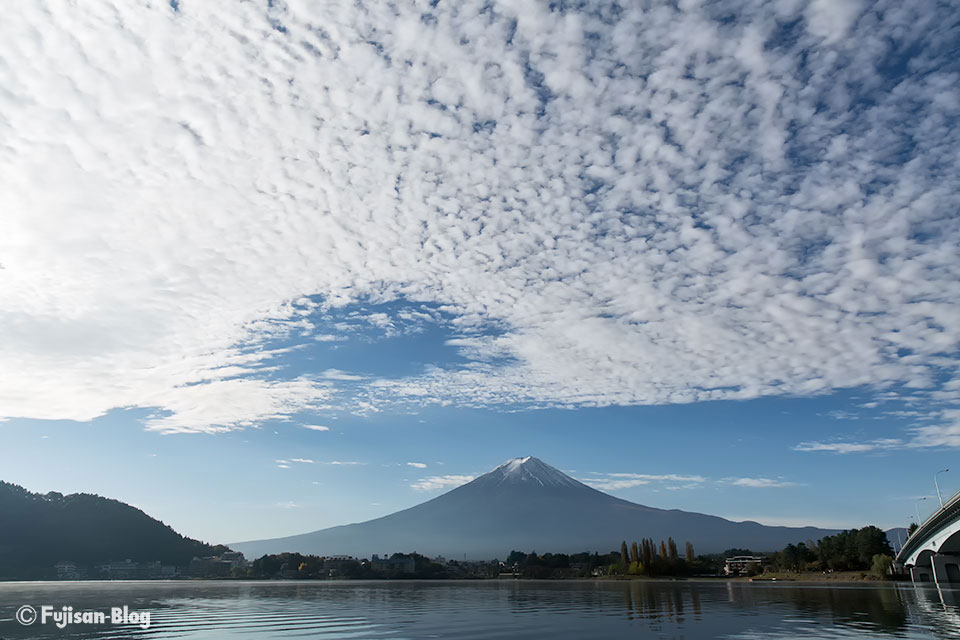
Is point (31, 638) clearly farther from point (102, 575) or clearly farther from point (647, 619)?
point (102, 575)

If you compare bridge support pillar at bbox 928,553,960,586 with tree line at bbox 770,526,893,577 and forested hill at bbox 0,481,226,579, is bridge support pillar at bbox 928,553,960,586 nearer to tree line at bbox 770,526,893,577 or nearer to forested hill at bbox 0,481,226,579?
tree line at bbox 770,526,893,577

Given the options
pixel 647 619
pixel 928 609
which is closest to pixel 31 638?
pixel 647 619

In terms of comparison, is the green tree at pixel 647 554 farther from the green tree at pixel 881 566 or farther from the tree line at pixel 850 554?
the green tree at pixel 881 566

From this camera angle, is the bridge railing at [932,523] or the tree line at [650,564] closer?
the bridge railing at [932,523]

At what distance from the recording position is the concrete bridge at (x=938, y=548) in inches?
3253

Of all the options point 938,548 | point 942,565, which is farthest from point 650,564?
point 938,548

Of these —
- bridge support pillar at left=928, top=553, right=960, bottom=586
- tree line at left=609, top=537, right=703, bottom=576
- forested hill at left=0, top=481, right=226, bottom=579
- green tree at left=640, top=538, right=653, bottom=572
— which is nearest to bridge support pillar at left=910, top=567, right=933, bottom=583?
bridge support pillar at left=928, top=553, right=960, bottom=586

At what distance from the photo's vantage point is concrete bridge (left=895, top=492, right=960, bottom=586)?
82625 mm

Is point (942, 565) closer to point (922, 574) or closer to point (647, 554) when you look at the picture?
point (922, 574)

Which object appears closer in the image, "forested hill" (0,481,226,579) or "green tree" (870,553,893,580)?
"green tree" (870,553,893,580)

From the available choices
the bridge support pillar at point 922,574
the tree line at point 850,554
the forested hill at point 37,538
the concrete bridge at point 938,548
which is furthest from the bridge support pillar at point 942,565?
the forested hill at point 37,538

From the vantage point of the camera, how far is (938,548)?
92062 millimetres

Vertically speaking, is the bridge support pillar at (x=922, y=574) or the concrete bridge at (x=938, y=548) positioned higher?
the concrete bridge at (x=938, y=548)

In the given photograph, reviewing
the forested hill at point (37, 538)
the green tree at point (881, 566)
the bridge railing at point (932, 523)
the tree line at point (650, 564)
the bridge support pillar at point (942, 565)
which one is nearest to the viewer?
the bridge railing at point (932, 523)
